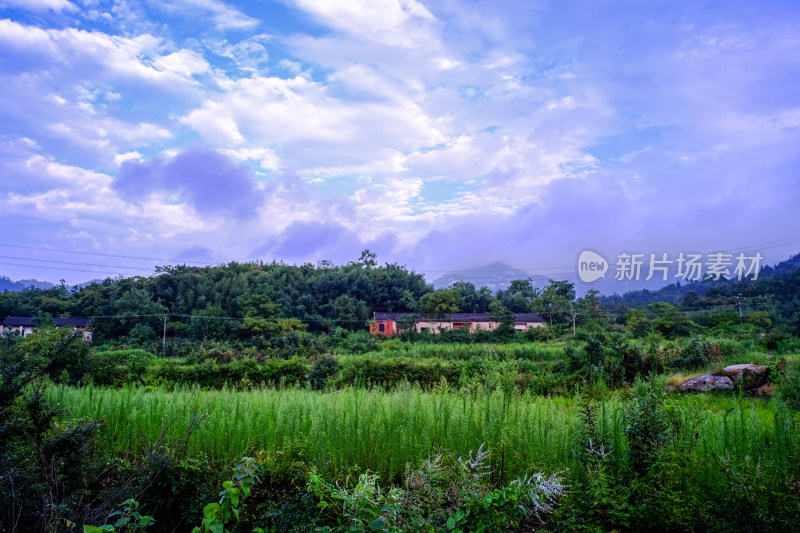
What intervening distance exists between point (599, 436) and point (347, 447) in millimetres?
2223

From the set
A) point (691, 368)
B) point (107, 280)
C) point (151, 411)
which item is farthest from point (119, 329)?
point (691, 368)

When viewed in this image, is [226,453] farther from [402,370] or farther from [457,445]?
[402,370]

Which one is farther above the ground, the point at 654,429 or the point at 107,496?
the point at 654,429

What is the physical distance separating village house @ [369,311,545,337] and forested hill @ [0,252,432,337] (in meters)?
2.55

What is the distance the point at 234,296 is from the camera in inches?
1705

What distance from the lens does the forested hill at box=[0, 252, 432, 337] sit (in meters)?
36.2

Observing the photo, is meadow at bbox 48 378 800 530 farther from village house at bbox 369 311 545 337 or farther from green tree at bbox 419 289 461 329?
green tree at bbox 419 289 461 329

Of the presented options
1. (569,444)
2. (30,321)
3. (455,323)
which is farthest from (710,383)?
(30,321)

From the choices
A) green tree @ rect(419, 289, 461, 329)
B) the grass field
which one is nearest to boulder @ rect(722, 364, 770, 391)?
the grass field

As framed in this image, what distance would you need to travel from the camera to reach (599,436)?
12.2ft

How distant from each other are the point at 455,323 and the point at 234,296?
21.0 m

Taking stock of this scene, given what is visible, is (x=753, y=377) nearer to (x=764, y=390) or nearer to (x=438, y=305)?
(x=764, y=390)

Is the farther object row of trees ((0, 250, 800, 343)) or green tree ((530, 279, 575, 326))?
green tree ((530, 279, 575, 326))

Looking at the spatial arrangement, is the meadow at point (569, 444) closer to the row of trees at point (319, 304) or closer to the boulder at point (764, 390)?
the boulder at point (764, 390)
